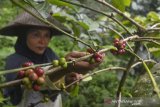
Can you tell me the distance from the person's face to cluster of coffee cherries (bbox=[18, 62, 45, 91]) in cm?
162

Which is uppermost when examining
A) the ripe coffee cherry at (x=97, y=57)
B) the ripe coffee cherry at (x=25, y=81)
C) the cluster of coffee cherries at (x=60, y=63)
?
the ripe coffee cherry at (x=97, y=57)

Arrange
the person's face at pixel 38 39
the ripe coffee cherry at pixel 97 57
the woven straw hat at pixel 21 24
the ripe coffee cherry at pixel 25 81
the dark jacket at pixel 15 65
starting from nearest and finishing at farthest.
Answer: the ripe coffee cherry at pixel 25 81, the ripe coffee cherry at pixel 97 57, the dark jacket at pixel 15 65, the woven straw hat at pixel 21 24, the person's face at pixel 38 39

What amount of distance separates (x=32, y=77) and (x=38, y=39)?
5.51ft

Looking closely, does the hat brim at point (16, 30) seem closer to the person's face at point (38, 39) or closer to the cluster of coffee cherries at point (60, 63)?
the person's face at point (38, 39)

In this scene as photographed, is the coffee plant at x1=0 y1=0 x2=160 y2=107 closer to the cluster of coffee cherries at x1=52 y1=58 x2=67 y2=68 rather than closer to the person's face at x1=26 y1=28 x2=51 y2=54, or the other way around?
the cluster of coffee cherries at x1=52 y1=58 x2=67 y2=68

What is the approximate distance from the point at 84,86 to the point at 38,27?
284cm

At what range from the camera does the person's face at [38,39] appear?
245cm

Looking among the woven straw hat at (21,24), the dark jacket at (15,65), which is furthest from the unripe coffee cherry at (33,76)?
the woven straw hat at (21,24)

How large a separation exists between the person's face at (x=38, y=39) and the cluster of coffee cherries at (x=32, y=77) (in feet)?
5.32

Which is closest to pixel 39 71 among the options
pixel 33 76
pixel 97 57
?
pixel 33 76

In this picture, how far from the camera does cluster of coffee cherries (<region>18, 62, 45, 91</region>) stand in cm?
80

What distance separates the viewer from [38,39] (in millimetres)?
2467

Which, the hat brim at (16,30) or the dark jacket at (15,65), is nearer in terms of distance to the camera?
the dark jacket at (15,65)

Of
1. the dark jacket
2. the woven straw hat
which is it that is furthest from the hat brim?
the dark jacket
